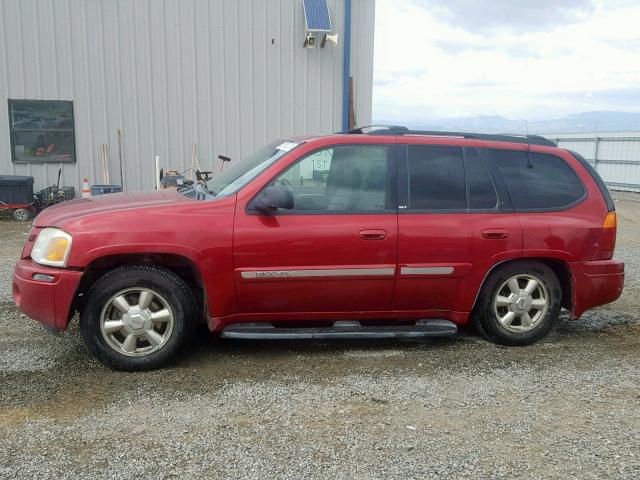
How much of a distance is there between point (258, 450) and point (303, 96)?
1161 centimetres

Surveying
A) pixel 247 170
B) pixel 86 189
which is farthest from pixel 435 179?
pixel 86 189

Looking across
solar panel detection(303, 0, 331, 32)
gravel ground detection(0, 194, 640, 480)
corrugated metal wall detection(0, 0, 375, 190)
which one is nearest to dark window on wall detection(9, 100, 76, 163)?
corrugated metal wall detection(0, 0, 375, 190)

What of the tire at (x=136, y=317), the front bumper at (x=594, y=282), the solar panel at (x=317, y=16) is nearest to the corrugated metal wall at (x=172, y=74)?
the solar panel at (x=317, y=16)

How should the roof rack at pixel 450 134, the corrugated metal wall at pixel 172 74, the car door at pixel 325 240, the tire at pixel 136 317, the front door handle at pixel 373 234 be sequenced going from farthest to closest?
the corrugated metal wall at pixel 172 74
the roof rack at pixel 450 134
the front door handle at pixel 373 234
the car door at pixel 325 240
the tire at pixel 136 317

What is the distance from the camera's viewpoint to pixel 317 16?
524 inches

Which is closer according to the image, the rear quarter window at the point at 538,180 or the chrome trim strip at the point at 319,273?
the chrome trim strip at the point at 319,273

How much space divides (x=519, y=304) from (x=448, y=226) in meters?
0.94

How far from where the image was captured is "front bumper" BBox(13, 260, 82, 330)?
403 centimetres

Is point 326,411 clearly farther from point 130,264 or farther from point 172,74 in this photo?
point 172,74

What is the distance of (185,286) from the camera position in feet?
14.0

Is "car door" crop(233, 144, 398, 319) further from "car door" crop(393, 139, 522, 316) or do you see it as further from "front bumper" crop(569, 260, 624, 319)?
"front bumper" crop(569, 260, 624, 319)

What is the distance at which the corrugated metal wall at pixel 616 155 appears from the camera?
22.3 metres

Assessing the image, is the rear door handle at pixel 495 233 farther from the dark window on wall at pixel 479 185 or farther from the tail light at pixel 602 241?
the tail light at pixel 602 241

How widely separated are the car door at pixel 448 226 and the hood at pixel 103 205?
172 cm
